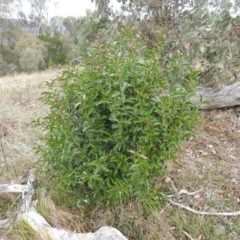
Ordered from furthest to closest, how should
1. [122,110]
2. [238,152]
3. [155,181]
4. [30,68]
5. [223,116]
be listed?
[30,68] < [223,116] < [238,152] < [155,181] < [122,110]

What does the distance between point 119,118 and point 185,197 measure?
969mm

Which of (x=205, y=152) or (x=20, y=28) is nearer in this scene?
(x=205, y=152)

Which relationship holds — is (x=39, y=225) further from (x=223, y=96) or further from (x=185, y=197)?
(x=223, y=96)

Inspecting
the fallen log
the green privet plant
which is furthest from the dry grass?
the green privet plant

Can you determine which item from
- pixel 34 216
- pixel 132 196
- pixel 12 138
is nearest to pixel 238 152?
pixel 132 196

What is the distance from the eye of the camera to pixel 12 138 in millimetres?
3107

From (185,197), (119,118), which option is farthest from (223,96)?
(119,118)

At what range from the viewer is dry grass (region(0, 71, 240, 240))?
171 cm

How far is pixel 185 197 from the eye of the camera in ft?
6.47

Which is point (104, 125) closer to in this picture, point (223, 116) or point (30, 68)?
point (223, 116)

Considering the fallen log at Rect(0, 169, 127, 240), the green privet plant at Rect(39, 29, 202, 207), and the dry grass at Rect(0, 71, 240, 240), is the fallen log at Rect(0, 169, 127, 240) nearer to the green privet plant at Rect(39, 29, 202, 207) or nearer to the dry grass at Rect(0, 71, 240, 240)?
the dry grass at Rect(0, 71, 240, 240)

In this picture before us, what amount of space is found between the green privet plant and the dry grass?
246mm

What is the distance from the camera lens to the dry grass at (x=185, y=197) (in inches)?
67.2

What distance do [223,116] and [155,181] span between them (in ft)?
4.75
